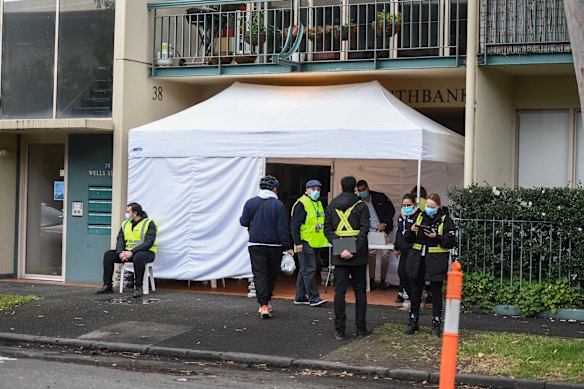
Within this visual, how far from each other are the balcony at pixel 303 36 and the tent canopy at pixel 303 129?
53 centimetres

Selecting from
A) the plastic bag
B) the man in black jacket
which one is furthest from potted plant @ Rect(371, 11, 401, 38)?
the plastic bag

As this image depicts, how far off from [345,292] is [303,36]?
643 cm

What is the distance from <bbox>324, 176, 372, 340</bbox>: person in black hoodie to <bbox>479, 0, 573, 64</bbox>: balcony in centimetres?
431

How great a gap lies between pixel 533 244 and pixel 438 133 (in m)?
2.36

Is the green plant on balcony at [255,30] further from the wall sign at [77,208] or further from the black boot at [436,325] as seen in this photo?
the black boot at [436,325]

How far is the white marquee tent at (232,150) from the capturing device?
48.7 feet

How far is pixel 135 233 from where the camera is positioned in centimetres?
1566

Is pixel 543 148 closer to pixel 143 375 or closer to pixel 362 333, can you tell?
pixel 362 333

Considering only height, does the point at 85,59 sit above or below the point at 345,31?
below

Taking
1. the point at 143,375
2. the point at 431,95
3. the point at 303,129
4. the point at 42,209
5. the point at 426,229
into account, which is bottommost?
the point at 143,375

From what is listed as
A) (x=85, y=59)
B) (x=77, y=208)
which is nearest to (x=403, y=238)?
(x=77, y=208)

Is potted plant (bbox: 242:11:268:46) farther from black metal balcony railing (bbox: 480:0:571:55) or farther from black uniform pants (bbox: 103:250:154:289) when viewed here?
black uniform pants (bbox: 103:250:154:289)

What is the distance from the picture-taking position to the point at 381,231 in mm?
16359

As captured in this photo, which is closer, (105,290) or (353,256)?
(353,256)
